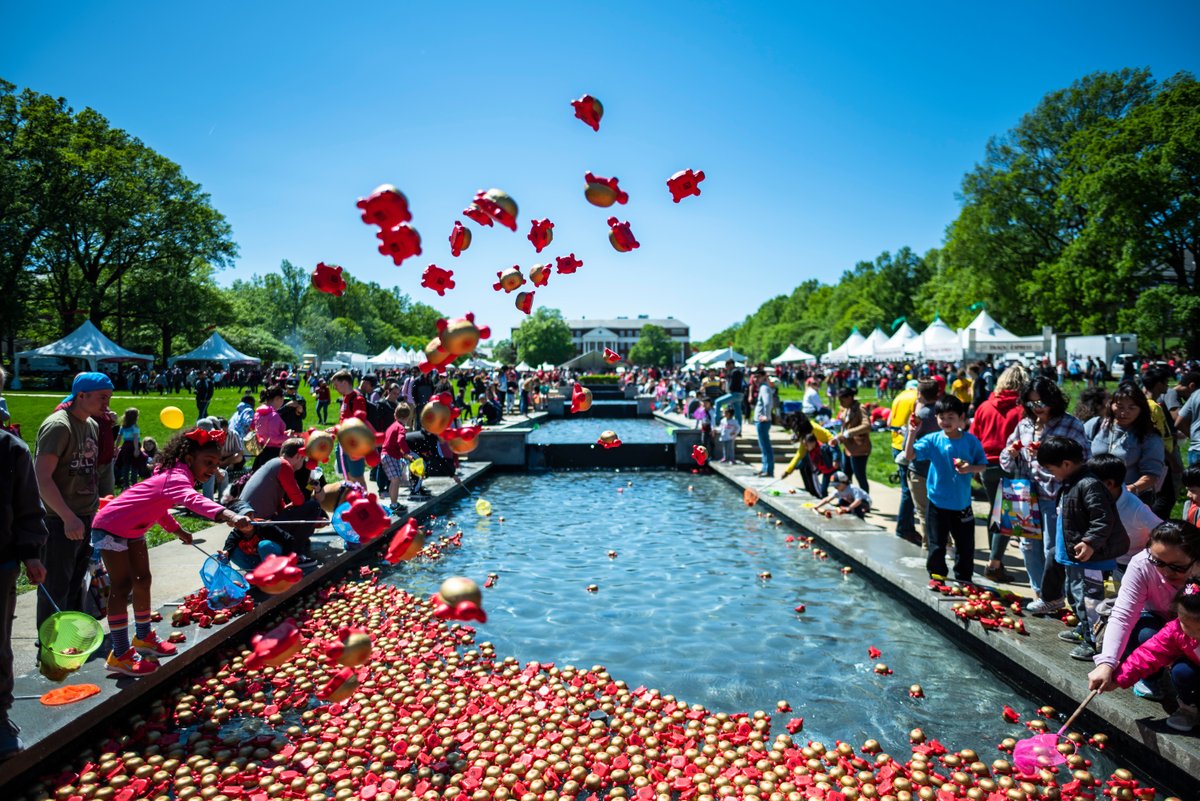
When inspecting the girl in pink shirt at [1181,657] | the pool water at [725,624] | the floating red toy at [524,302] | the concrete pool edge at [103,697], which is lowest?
the pool water at [725,624]

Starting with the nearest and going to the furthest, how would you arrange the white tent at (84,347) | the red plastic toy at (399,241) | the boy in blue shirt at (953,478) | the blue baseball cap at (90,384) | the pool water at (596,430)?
the red plastic toy at (399,241), the blue baseball cap at (90,384), the boy in blue shirt at (953,478), the pool water at (596,430), the white tent at (84,347)

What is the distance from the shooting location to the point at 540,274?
5641 millimetres

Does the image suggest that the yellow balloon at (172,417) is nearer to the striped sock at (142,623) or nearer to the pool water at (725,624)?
the striped sock at (142,623)

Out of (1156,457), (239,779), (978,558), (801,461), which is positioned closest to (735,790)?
(239,779)

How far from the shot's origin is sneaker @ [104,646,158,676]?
4.54 metres

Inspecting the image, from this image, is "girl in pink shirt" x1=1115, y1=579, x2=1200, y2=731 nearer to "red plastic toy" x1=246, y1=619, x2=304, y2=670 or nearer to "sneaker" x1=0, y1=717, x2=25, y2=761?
"red plastic toy" x1=246, y1=619, x2=304, y2=670

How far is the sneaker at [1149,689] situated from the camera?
4.04 metres

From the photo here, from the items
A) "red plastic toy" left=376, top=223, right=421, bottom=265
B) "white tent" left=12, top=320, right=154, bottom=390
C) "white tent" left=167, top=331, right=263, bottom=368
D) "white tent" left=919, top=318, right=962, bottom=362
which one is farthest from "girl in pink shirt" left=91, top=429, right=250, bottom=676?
"white tent" left=167, top=331, right=263, bottom=368

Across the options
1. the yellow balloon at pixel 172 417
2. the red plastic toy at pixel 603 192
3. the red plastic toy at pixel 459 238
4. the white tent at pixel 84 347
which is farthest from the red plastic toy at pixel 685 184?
the white tent at pixel 84 347

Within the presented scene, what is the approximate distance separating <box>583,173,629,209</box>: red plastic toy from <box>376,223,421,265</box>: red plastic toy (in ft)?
4.54

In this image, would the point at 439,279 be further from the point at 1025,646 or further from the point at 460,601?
the point at 1025,646

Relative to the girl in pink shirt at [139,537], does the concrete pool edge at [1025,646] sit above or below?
below

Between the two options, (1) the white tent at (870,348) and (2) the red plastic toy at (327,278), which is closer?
(2) the red plastic toy at (327,278)

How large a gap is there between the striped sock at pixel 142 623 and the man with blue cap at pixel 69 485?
0.49m
